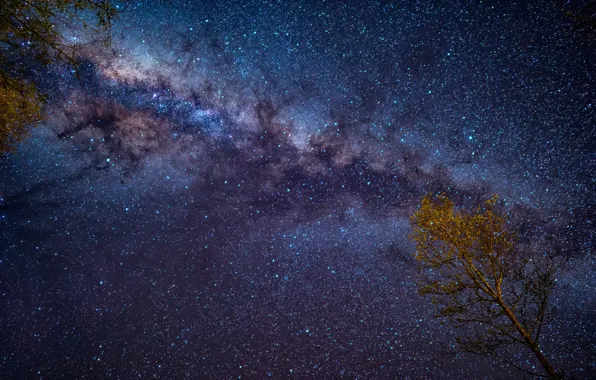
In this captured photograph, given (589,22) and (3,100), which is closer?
(589,22)

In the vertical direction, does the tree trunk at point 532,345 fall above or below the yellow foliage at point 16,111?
below

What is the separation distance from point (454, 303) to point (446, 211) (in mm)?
2667

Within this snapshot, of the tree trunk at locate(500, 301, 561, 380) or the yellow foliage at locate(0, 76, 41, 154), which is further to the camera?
the tree trunk at locate(500, 301, 561, 380)

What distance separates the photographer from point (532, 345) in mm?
5910

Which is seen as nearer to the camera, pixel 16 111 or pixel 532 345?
pixel 16 111

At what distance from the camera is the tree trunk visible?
18.1ft

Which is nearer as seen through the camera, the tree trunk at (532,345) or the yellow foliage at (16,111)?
the yellow foliage at (16,111)

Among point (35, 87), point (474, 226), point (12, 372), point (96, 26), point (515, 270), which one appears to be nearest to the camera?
point (96, 26)

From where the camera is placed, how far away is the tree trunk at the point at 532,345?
552cm

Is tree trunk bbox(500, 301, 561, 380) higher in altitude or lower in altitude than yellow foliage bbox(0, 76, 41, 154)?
lower

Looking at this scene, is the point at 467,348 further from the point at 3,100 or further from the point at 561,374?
the point at 3,100

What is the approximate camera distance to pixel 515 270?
677 centimetres

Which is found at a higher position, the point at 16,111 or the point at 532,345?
the point at 16,111

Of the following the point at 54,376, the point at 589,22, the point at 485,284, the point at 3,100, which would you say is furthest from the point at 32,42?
the point at 54,376
